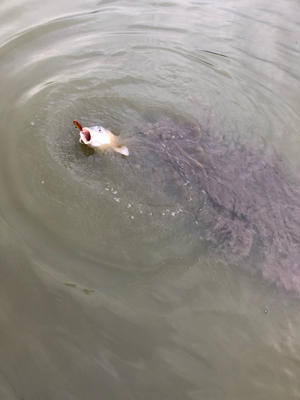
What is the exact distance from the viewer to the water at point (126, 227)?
6.95ft

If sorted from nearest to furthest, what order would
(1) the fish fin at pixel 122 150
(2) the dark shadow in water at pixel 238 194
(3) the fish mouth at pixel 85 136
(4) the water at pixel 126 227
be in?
(4) the water at pixel 126 227 < (2) the dark shadow in water at pixel 238 194 < (3) the fish mouth at pixel 85 136 < (1) the fish fin at pixel 122 150

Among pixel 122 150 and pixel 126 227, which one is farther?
pixel 122 150

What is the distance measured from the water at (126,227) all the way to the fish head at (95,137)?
0.68 feet

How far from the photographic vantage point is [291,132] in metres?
3.92

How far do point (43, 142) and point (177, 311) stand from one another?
7.57 ft

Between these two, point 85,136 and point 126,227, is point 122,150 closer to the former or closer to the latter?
point 85,136

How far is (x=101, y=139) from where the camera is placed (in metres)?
3.20

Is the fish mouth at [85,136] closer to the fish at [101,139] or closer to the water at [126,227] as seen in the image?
the fish at [101,139]

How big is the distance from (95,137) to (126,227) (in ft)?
3.44

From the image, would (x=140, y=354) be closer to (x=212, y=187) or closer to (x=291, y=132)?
(x=212, y=187)

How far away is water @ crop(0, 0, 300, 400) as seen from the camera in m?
2.12

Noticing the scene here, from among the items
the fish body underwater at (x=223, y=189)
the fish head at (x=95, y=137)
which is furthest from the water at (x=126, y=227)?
the fish head at (x=95, y=137)

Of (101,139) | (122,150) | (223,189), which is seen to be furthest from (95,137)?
(223,189)

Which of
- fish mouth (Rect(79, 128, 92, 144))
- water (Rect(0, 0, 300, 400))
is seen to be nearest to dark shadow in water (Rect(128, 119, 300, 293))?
water (Rect(0, 0, 300, 400))
